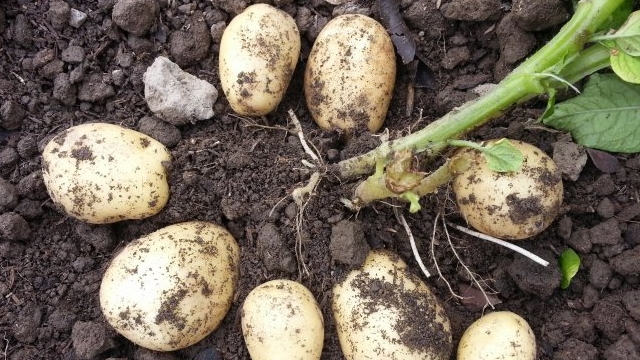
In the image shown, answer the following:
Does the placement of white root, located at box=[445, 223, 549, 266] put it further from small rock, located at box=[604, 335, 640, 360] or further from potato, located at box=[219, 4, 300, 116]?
potato, located at box=[219, 4, 300, 116]

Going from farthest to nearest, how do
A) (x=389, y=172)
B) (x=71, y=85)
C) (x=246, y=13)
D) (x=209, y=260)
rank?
(x=71, y=85)
(x=246, y=13)
(x=209, y=260)
(x=389, y=172)

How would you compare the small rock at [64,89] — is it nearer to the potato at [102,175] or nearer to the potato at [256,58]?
the potato at [102,175]

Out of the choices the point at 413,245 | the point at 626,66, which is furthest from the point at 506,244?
the point at 626,66

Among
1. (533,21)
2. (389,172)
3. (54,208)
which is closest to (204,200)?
(54,208)

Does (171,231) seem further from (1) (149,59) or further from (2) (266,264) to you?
(1) (149,59)

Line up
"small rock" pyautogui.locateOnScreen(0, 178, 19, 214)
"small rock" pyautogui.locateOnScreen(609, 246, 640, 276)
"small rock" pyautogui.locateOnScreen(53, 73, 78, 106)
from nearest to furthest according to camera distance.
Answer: "small rock" pyautogui.locateOnScreen(609, 246, 640, 276) → "small rock" pyautogui.locateOnScreen(0, 178, 19, 214) → "small rock" pyautogui.locateOnScreen(53, 73, 78, 106)

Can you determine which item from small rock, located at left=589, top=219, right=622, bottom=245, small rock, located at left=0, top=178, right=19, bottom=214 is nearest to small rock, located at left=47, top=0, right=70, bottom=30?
small rock, located at left=0, top=178, right=19, bottom=214

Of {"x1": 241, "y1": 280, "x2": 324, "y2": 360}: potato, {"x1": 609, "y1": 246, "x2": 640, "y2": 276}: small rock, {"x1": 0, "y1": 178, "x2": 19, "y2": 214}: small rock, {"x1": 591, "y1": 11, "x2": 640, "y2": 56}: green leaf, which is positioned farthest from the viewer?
{"x1": 0, "y1": 178, "x2": 19, "y2": 214}: small rock
